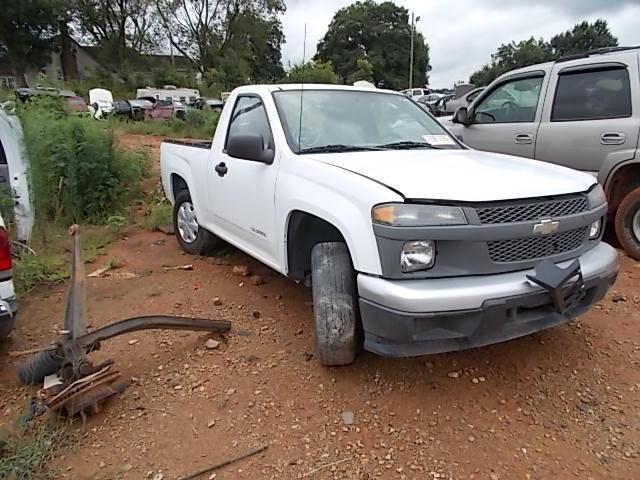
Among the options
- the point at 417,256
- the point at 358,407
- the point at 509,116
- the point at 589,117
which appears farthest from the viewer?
the point at 509,116

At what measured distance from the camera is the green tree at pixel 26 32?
39250 millimetres

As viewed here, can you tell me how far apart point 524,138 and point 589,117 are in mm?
687

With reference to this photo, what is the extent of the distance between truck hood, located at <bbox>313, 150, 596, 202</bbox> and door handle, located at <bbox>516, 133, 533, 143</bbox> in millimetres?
2220

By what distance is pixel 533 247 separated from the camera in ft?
8.93

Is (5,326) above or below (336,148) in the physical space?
below

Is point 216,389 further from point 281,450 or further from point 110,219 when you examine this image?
point 110,219

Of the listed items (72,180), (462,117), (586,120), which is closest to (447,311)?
(586,120)

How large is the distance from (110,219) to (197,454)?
4992mm

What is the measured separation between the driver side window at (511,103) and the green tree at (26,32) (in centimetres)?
4325

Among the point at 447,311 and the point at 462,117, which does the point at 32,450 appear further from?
the point at 462,117

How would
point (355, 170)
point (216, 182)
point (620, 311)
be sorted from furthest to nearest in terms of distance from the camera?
point (216, 182), point (620, 311), point (355, 170)

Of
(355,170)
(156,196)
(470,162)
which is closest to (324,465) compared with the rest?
(355,170)

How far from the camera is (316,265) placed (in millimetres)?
2998

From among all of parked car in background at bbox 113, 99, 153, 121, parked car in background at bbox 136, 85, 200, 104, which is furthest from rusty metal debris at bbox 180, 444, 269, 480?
parked car in background at bbox 136, 85, 200, 104
